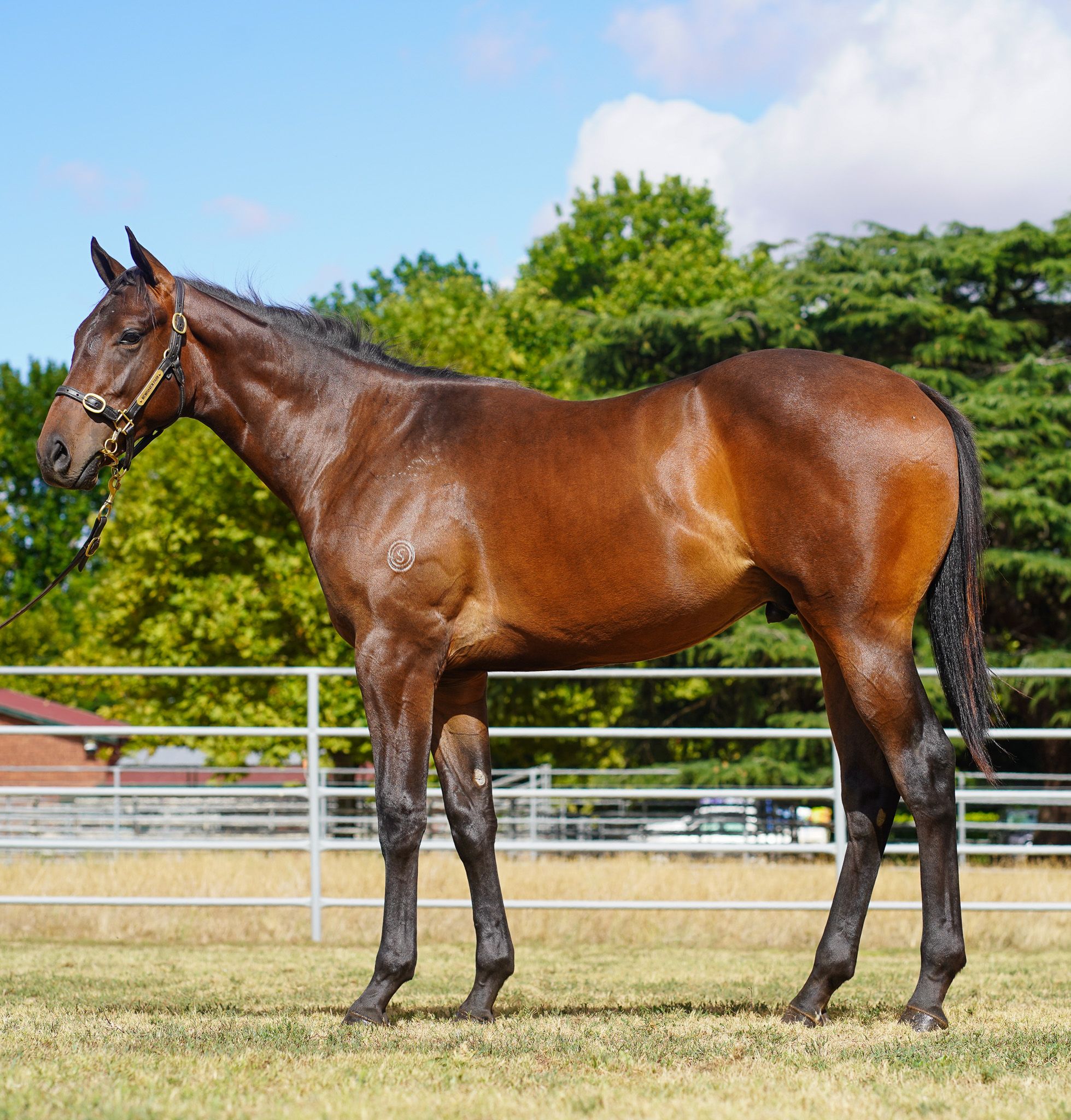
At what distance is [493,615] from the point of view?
400 cm

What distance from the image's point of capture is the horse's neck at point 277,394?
173 inches

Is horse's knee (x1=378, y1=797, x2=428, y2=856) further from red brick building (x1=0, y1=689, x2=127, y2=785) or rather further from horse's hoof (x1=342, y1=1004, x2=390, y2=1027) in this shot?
red brick building (x1=0, y1=689, x2=127, y2=785)

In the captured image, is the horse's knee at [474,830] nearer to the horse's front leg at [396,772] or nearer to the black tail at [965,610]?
the horse's front leg at [396,772]

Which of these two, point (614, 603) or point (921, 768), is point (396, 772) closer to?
point (614, 603)

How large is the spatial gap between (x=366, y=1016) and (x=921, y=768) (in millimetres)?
1940

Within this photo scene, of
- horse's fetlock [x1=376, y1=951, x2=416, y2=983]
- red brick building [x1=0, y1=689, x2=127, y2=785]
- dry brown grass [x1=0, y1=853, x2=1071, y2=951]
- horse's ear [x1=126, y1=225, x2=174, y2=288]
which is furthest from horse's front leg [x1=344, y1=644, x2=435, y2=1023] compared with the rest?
red brick building [x1=0, y1=689, x2=127, y2=785]

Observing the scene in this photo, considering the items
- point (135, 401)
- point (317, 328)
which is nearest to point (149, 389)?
point (135, 401)

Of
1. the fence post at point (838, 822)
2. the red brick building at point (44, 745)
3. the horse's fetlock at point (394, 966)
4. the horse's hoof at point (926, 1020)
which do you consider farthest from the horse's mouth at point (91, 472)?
the red brick building at point (44, 745)

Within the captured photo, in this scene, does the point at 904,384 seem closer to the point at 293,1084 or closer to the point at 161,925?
the point at 293,1084

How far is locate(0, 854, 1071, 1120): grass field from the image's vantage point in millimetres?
2721

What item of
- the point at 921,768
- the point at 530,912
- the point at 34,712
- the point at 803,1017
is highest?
the point at 34,712

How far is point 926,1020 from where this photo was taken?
12.2 ft

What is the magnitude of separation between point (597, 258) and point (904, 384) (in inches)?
1250

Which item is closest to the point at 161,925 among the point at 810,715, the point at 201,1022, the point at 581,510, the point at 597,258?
the point at 201,1022
